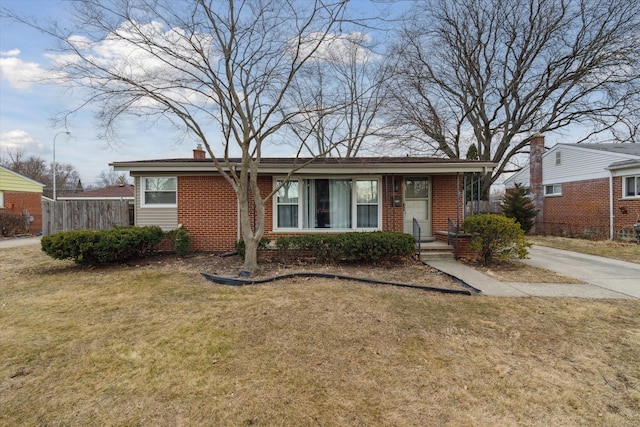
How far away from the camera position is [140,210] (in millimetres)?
9680

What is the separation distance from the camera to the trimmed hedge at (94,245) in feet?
23.1

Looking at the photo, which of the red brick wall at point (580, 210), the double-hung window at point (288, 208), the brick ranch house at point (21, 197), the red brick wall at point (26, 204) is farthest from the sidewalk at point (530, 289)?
the red brick wall at point (26, 204)

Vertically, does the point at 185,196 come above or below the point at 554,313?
above

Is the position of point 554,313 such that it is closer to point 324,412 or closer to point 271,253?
point 324,412

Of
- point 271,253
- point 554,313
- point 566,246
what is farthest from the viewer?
point 566,246

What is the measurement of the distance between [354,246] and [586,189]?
15251mm

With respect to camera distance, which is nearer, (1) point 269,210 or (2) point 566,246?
(1) point 269,210

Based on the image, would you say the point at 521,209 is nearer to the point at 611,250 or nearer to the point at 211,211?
the point at 611,250

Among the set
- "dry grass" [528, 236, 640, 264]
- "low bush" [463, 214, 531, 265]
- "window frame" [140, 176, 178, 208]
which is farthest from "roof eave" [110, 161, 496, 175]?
"dry grass" [528, 236, 640, 264]

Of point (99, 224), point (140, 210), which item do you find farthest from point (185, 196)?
point (99, 224)

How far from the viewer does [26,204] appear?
19766 mm

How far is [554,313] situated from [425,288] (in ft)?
6.35

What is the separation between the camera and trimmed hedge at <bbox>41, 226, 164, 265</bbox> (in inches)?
277

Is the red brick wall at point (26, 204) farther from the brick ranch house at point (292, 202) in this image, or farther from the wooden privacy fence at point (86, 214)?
the brick ranch house at point (292, 202)
